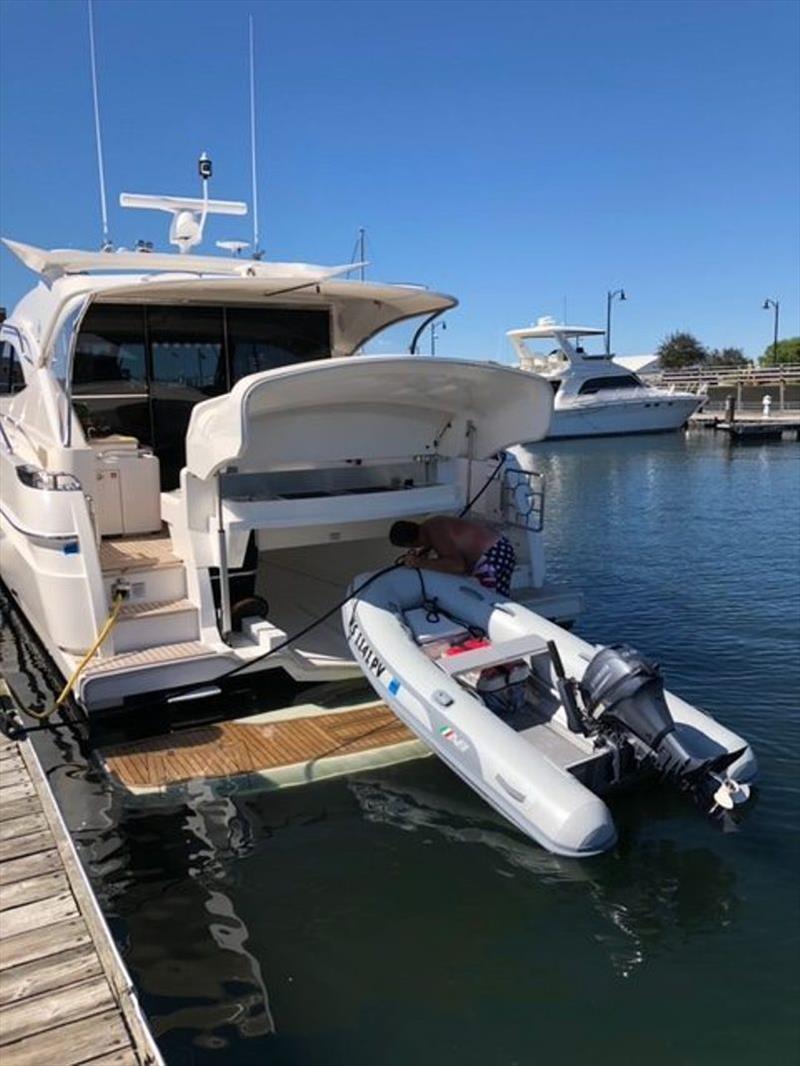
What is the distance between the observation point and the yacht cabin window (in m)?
7.19

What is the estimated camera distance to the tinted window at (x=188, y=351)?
736 centimetres

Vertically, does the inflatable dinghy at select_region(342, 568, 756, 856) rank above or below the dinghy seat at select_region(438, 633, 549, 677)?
below

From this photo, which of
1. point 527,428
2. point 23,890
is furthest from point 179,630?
point 527,428

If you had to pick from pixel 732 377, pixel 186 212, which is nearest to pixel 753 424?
pixel 732 377

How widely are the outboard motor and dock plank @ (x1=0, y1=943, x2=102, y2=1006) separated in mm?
2662

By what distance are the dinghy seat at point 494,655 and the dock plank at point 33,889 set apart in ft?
7.37

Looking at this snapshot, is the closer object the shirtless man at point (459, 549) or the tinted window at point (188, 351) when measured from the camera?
the shirtless man at point (459, 549)

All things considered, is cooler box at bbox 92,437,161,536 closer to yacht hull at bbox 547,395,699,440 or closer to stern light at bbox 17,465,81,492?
stern light at bbox 17,465,81,492

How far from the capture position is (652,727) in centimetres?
425

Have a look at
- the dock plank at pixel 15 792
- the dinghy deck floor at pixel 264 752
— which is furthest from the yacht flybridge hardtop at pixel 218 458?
the dock plank at pixel 15 792

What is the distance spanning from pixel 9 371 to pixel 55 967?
258 inches

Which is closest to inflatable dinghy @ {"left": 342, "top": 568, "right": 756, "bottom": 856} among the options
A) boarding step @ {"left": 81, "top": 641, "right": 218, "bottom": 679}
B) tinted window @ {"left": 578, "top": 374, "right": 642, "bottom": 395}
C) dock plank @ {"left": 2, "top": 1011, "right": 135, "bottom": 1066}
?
boarding step @ {"left": 81, "top": 641, "right": 218, "bottom": 679}

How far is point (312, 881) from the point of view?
416cm

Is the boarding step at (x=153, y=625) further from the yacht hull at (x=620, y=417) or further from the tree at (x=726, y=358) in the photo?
the tree at (x=726, y=358)
